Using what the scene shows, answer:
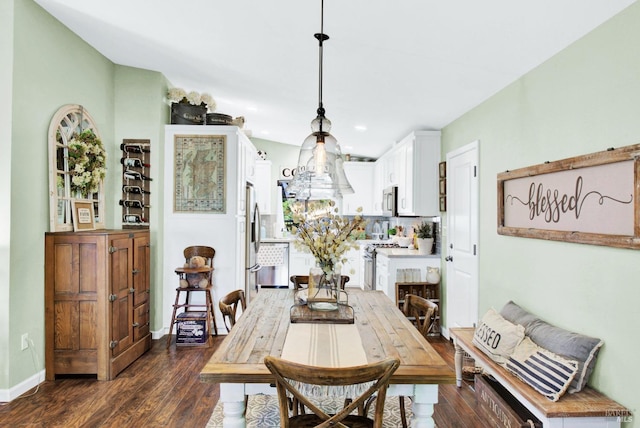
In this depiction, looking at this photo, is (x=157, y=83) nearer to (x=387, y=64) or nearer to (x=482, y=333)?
(x=387, y=64)

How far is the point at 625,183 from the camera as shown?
2.03m

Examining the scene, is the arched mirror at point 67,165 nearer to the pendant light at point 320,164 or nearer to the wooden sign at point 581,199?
the pendant light at point 320,164

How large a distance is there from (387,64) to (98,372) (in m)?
3.43

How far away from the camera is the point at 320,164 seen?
276 centimetres

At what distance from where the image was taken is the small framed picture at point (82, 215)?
368 cm

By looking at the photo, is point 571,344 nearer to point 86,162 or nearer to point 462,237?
point 462,237

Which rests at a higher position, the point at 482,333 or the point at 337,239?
the point at 337,239

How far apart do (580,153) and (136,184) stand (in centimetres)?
414

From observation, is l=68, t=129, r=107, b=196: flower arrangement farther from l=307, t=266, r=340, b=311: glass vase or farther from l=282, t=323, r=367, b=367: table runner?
l=282, t=323, r=367, b=367: table runner

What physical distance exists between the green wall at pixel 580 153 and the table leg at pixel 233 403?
72.7 inches

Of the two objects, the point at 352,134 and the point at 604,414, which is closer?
the point at 604,414

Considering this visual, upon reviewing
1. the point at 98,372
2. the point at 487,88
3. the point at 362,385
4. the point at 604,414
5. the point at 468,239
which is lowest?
the point at 98,372

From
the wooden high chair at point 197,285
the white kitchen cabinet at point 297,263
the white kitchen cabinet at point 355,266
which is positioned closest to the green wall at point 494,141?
the wooden high chair at point 197,285

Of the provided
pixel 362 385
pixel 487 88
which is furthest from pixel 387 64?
pixel 362 385
